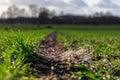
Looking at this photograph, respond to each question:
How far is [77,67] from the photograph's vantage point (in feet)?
24.1

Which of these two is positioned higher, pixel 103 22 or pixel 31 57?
pixel 31 57

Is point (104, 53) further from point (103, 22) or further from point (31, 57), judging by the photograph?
point (103, 22)

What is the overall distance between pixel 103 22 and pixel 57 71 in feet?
426

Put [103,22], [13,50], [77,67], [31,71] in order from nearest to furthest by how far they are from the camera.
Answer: [31,71]
[77,67]
[13,50]
[103,22]

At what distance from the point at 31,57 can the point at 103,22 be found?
128 m

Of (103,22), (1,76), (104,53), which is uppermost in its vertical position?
(1,76)

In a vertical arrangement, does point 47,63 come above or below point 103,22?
above

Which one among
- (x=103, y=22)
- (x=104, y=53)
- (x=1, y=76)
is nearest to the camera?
(x=1, y=76)

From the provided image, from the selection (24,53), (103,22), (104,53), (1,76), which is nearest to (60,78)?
(1,76)

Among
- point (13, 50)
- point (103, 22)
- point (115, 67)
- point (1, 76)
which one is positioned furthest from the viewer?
point (103, 22)

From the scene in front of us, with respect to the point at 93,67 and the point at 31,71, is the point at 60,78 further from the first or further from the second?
the point at 93,67

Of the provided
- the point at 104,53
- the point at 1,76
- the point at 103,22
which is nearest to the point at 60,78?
the point at 1,76

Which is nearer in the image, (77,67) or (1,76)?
(1,76)

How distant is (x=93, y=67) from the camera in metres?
7.68
